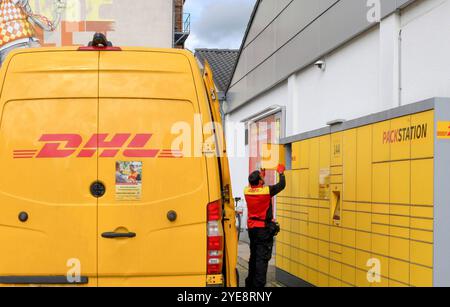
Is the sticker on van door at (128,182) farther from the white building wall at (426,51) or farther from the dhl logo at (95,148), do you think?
the white building wall at (426,51)

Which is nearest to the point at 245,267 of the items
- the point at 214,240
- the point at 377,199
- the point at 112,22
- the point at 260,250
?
the point at 260,250

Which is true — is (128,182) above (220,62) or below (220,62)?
below

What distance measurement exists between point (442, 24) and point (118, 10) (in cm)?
2584

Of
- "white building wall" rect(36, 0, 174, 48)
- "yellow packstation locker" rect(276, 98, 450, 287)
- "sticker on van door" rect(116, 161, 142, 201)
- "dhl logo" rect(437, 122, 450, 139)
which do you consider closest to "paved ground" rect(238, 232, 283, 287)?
"yellow packstation locker" rect(276, 98, 450, 287)

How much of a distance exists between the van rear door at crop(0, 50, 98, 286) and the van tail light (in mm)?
898

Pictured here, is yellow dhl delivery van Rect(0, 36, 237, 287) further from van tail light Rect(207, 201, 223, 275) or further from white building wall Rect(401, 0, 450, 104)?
white building wall Rect(401, 0, 450, 104)

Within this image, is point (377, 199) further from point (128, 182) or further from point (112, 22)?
point (112, 22)

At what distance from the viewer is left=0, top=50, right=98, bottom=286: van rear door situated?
4.36m

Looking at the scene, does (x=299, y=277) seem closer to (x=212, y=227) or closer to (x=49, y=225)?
(x=212, y=227)

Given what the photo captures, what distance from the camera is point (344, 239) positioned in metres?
6.59

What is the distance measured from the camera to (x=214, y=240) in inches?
175

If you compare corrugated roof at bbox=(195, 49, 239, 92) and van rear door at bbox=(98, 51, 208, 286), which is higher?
corrugated roof at bbox=(195, 49, 239, 92)

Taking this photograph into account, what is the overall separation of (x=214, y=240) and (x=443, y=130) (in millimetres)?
2062
